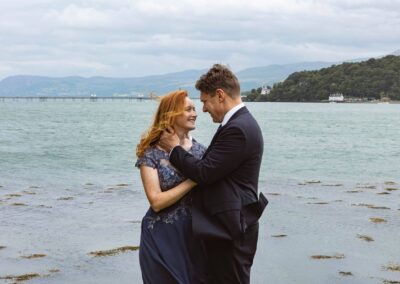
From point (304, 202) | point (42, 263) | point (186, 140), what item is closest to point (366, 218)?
point (304, 202)

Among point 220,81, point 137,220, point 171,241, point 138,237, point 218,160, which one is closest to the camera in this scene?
point 218,160

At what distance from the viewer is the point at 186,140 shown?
4.94 meters

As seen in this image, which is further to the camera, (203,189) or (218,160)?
(203,189)

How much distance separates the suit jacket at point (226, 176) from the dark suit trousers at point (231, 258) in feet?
0.34

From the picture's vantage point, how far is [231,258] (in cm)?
466

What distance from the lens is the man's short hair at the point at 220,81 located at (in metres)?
4.57

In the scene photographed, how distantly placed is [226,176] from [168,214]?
0.54m

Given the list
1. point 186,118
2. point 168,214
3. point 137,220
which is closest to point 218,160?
point 186,118

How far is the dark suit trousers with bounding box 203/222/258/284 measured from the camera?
15.2 ft

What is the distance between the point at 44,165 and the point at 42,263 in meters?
24.6

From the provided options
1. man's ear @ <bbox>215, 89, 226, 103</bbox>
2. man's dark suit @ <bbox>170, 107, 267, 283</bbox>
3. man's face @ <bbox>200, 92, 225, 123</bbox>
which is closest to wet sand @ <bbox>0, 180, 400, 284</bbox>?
man's dark suit @ <bbox>170, 107, 267, 283</bbox>

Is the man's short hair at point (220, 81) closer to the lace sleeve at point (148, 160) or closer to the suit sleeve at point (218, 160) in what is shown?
the suit sleeve at point (218, 160)

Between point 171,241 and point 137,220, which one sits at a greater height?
point 171,241

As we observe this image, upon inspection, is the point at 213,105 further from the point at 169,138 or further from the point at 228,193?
the point at 228,193
